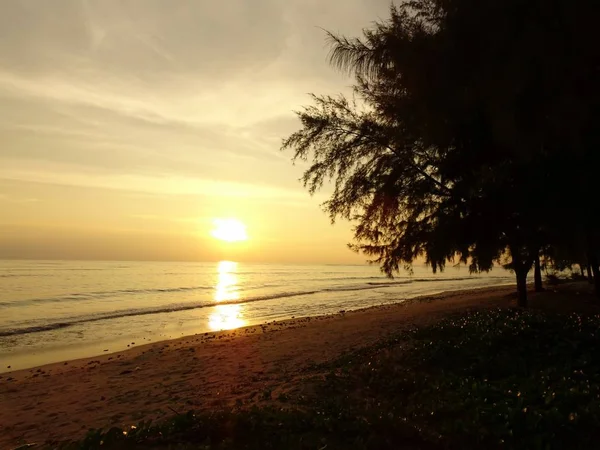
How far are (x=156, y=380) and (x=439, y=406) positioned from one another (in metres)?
7.29

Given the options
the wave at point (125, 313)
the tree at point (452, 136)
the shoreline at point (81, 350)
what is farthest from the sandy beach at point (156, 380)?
the wave at point (125, 313)

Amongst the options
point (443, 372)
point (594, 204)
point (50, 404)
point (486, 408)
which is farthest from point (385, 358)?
point (50, 404)

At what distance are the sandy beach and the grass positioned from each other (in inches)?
49.4

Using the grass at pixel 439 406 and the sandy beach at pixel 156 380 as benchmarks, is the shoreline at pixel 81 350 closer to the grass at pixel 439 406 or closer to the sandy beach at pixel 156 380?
the sandy beach at pixel 156 380

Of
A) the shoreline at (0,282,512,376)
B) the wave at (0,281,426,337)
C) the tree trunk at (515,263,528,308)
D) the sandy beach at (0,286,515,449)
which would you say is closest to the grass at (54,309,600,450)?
the sandy beach at (0,286,515,449)

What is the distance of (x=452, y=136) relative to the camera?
336 inches

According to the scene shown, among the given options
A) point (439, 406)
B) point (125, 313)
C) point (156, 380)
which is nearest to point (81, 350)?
point (156, 380)

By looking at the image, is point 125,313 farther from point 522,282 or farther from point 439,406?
point 439,406

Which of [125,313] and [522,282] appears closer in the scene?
[522,282]

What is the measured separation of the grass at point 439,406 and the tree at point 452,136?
333cm

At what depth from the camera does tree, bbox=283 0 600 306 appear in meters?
5.66

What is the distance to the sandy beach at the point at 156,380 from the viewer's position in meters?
7.39

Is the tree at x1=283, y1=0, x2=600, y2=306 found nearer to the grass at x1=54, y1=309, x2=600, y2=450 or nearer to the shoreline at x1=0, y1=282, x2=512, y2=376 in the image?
the grass at x1=54, y1=309, x2=600, y2=450

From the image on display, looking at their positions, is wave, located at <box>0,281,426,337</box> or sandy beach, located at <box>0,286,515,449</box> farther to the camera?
wave, located at <box>0,281,426,337</box>
